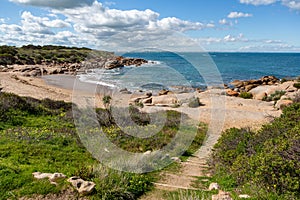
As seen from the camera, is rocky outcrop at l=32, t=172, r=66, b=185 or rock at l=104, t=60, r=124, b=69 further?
rock at l=104, t=60, r=124, b=69

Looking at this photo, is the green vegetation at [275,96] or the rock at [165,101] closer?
the rock at [165,101]

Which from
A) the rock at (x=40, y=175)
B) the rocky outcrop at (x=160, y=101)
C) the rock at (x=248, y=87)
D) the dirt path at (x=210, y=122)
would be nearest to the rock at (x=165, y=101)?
the rocky outcrop at (x=160, y=101)

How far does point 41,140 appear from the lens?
8.78 m

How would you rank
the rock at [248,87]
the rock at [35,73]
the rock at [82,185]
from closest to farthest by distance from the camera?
the rock at [82,185] < the rock at [248,87] < the rock at [35,73]

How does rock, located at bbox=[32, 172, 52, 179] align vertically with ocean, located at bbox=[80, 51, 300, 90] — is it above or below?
below

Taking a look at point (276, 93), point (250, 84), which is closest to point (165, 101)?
point (276, 93)

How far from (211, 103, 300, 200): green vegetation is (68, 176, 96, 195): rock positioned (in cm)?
308

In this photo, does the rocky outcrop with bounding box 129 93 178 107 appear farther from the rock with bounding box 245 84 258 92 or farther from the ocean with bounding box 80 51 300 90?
the rock with bounding box 245 84 258 92

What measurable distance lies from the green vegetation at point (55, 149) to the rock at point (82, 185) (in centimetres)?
10

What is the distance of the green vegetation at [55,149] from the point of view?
5703 millimetres

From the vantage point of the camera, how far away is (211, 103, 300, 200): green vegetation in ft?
17.3

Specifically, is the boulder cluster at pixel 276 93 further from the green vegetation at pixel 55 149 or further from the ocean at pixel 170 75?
the green vegetation at pixel 55 149

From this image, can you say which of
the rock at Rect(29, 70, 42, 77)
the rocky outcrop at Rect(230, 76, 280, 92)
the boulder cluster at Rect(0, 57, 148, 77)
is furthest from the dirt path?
the boulder cluster at Rect(0, 57, 148, 77)

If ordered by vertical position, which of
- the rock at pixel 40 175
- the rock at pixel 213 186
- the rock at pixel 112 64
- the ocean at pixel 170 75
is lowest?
the rock at pixel 213 186
